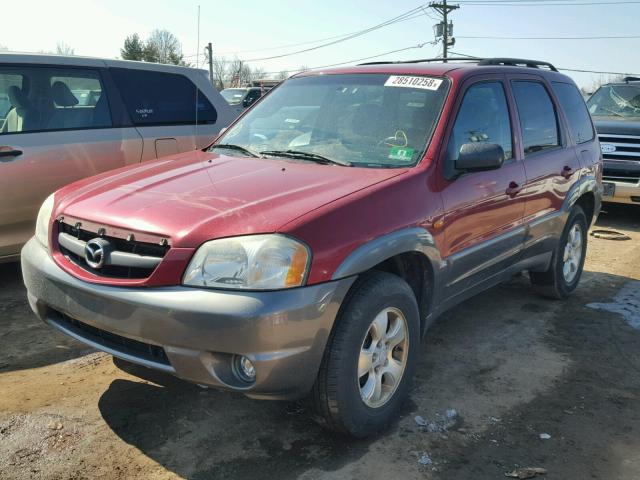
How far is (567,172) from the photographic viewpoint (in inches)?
188

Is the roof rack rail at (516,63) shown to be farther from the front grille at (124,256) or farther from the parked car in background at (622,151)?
the parked car in background at (622,151)

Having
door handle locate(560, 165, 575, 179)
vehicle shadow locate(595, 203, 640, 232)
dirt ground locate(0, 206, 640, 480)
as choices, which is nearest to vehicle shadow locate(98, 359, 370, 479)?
dirt ground locate(0, 206, 640, 480)

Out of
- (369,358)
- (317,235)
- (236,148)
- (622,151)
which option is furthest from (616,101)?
(317,235)

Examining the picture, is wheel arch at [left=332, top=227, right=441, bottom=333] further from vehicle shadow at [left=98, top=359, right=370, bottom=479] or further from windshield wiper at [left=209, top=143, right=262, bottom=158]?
windshield wiper at [left=209, top=143, right=262, bottom=158]

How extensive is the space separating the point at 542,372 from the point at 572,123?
2240mm

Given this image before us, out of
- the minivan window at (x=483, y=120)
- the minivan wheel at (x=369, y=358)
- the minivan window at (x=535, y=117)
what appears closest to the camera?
the minivan wheel at (x=369, y=358)

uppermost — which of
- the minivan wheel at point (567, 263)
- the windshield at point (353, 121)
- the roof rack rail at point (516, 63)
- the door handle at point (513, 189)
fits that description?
the roof rack rail at point (516, 63)

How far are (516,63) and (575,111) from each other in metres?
0.76

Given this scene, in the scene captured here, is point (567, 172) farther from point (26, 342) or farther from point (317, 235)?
point (26, 342)

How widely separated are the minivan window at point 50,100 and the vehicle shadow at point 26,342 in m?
1.45

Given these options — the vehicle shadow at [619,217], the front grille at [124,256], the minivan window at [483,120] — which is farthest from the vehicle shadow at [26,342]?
the vehicle shadow at [619,217]

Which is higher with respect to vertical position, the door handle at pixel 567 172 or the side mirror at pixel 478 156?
the side mirror at pixel 478 156

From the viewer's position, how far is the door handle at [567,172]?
472 centimetres

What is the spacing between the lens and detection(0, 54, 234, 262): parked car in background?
16.1 ft
